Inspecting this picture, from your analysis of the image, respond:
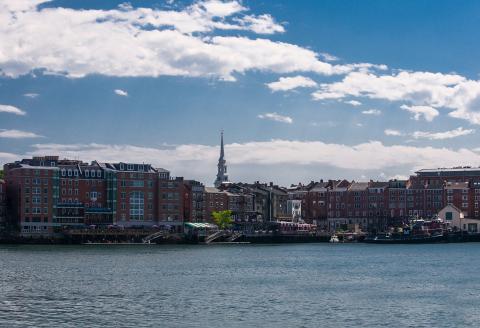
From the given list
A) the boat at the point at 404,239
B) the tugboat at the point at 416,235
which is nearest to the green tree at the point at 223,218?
the tugboat at the point at 416,235

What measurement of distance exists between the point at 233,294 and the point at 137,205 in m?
113

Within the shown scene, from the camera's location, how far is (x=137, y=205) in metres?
177

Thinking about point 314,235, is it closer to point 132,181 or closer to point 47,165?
point 132,181

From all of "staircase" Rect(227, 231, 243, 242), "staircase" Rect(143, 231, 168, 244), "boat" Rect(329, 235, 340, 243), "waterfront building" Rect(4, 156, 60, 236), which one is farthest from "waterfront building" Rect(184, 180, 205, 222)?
"waterfront building" Rect(4, 156, 60, 236)

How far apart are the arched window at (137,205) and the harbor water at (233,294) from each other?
70500 mm

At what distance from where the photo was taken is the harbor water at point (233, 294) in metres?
51.7

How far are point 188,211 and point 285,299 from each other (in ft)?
441

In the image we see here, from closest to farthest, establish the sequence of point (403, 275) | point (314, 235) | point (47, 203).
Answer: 1. point (403, 275)
2. point (47, 203)
3. point (314, 235)

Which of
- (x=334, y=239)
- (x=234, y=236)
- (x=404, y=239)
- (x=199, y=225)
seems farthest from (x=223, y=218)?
(x=404, y=239)


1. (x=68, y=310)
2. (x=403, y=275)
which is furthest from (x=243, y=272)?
(x=68, y=310)

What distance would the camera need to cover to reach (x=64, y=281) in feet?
245

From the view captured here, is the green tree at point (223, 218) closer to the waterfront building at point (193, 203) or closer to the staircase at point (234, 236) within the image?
the waterfront building at point (193, 203)

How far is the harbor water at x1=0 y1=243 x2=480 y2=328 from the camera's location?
5169cm

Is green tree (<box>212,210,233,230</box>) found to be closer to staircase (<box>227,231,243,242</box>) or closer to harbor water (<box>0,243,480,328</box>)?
staircase (<box>227,231,243,242</box>)
